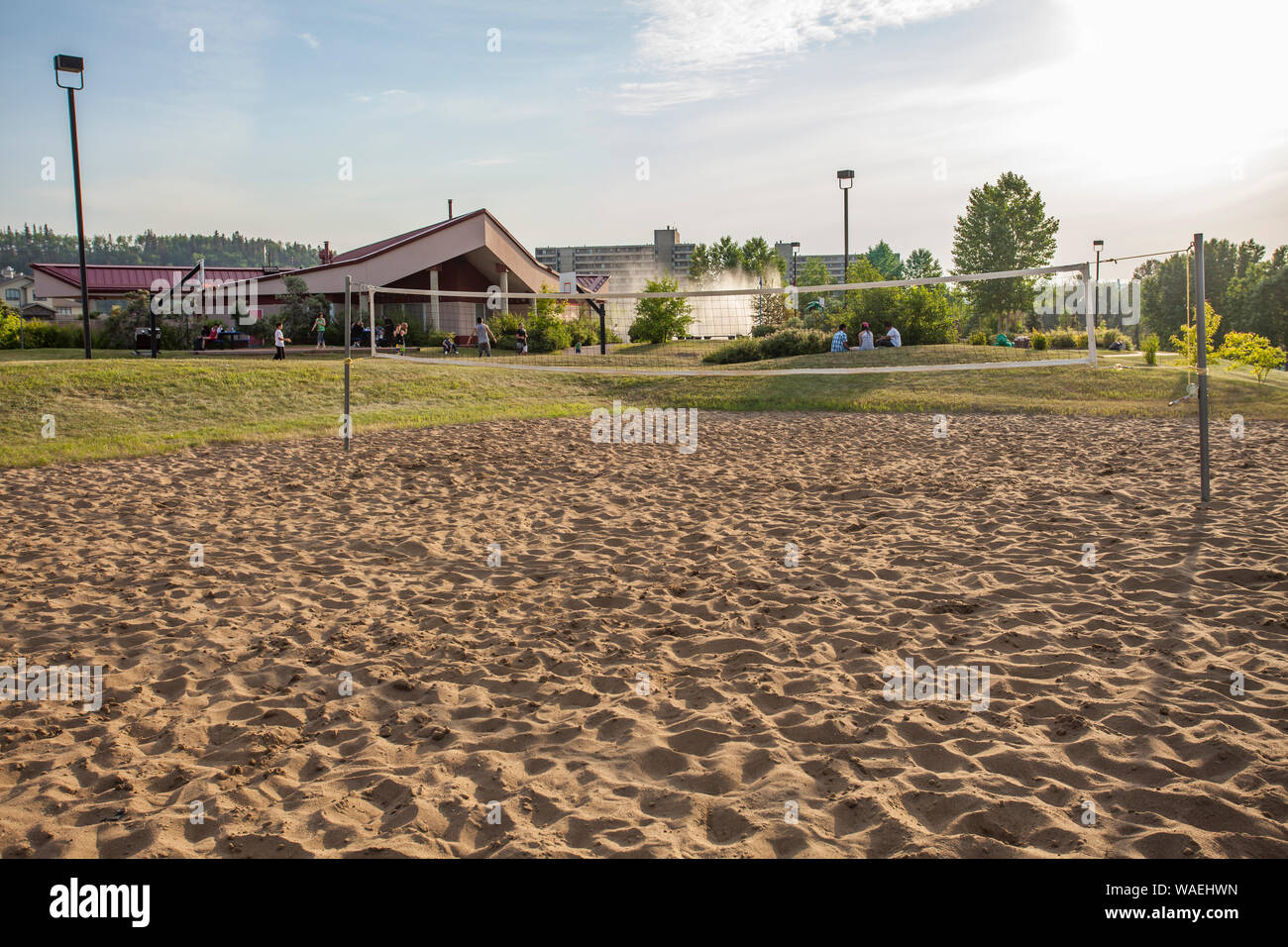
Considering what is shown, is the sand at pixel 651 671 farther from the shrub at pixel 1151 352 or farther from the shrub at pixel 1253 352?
the shrub at pixel 1151 352

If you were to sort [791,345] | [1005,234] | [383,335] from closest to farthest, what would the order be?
1. [791,345]
2. [383,335]
3. [1005,234]

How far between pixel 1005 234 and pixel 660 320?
91.1ft

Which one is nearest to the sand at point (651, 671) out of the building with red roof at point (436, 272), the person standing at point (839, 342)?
the person standing at point (839, 342)

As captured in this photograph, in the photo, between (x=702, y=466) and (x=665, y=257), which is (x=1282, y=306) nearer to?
(x=702, y=466)

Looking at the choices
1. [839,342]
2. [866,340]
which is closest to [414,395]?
[839,342]

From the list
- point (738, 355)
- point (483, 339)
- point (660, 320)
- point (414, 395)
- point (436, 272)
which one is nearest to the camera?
point (414, 395)

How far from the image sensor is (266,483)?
9.68 metres

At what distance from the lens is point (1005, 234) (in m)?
49.4

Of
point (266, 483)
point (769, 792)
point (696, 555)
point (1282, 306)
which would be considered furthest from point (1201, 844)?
point (1282, 306)

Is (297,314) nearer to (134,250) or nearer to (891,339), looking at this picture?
(891,339)

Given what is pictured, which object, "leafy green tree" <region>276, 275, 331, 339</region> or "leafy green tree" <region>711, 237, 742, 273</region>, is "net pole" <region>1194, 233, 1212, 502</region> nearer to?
"leafy green tree" <region>276, 275, 331, 339</region>

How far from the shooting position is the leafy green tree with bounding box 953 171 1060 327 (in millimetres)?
49394

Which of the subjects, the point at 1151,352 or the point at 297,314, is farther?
the point at 297,314

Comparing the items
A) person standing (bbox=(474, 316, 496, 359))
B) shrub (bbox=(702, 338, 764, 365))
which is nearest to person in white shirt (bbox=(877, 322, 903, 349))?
shrub (bbox=(702, 338, 764, 365))
